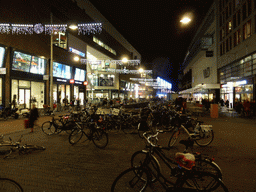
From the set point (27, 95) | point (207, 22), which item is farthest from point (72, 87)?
point (207, 22)

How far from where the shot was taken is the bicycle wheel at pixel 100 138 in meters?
7.31

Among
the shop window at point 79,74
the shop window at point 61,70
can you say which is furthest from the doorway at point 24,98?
the shop window at point 79,74

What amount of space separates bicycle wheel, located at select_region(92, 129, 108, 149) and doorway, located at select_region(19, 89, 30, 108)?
572 inches

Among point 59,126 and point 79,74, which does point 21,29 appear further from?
point 79,74

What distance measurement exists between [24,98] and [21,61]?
12.6 feet

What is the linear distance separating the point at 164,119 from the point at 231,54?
2334 centimetres

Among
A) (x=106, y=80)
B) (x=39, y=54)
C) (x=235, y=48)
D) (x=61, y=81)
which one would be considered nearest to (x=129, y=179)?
(x=39, y=54)

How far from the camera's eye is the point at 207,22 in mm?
45938

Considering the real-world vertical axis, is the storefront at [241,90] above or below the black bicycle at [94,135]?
above

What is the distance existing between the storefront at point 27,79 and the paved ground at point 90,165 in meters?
13.0

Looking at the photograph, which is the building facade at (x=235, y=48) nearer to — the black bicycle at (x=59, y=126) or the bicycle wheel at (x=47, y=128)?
the black bicycle at (x=59, y=126)

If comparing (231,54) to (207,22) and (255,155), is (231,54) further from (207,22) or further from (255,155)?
(255,155)

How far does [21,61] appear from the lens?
62.6 ft

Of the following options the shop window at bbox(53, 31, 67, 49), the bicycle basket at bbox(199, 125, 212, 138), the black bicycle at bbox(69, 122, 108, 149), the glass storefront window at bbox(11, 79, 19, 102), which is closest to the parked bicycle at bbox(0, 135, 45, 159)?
the black bicycle at bbox(69, 122, 108, 149)
